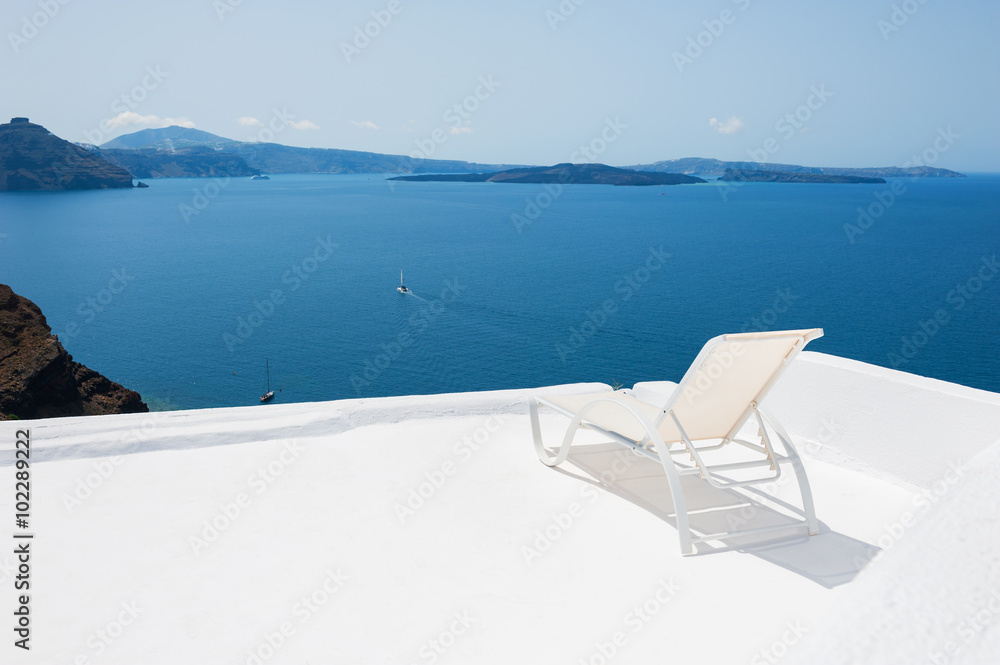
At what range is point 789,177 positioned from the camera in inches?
6831

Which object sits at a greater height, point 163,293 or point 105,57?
point 105,57

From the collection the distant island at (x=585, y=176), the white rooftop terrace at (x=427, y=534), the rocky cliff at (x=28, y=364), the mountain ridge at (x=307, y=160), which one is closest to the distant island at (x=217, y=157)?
the mountain ridge at (x=307, y=160)

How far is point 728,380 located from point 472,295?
4248cm

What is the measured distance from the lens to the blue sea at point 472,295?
1331 inches

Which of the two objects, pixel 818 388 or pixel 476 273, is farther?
pixel 476 273

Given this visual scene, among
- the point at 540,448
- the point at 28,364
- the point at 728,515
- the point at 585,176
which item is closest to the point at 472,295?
the point at 28,364

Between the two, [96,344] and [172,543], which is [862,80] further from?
[172,543]

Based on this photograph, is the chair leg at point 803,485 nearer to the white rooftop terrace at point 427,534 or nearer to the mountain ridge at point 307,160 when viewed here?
the white rooftop terrace at point 427,534

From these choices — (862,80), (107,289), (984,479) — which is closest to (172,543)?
(984,479)

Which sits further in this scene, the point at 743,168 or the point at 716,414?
the point at 743,168

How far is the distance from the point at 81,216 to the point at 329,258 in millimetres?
46427

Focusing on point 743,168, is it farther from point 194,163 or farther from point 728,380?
point 728,380

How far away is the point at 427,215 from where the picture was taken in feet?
286

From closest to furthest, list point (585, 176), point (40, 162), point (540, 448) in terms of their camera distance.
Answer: point (540, 448), point (40, 162), point (585, 176)
